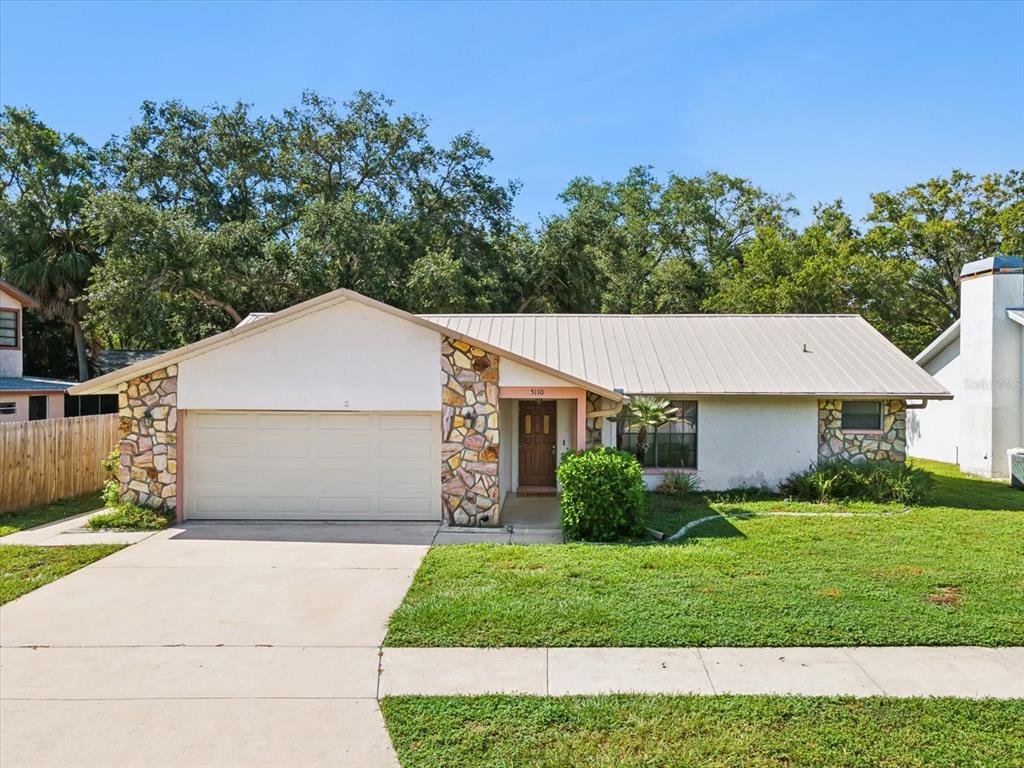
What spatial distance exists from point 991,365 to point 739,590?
573 inches

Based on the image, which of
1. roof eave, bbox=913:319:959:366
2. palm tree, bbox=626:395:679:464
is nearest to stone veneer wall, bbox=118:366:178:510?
palm tree, bbox=626:395:679:464

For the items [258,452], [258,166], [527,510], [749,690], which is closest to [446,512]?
[527,510]

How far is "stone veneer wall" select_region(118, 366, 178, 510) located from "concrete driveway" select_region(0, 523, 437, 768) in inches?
85.5

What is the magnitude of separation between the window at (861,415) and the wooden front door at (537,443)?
6.39 m

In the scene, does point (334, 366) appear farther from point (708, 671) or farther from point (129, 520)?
point (708, 671)

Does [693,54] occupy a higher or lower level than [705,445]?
higher

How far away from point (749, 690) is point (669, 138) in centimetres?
2128

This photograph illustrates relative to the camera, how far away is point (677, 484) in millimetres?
14672

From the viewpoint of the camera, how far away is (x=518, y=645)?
6.54 m

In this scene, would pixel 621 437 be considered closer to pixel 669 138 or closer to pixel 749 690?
pixel 749 690

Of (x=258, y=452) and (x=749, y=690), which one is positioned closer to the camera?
(x=749, y=690)

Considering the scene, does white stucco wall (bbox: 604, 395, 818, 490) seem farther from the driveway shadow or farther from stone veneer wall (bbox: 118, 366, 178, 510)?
stone veneer wall (bbox: 118, 366, 178, 510)

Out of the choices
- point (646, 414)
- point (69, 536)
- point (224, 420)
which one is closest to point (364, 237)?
point (224, 420)

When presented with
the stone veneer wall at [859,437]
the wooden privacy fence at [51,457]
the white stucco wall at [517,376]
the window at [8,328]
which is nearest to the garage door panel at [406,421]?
the white stucco wall at [517,376]
